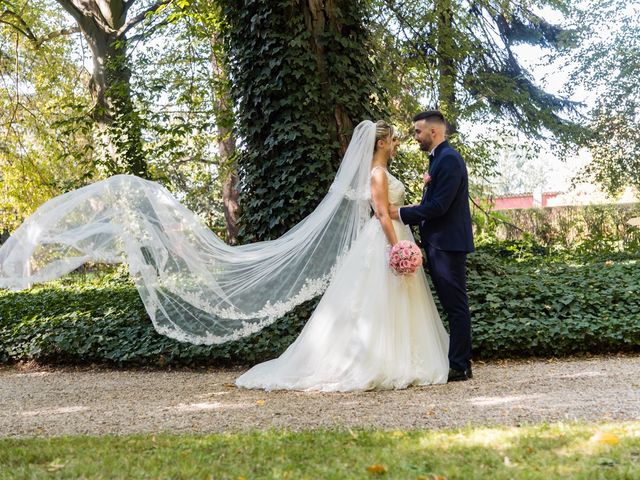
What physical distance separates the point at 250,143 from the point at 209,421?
168 inches

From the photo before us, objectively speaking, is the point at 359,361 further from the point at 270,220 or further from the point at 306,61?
the point at 306,61

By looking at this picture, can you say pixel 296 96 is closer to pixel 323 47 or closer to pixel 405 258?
pixel 323 47

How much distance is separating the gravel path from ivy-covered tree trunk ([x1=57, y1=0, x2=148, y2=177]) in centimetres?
563

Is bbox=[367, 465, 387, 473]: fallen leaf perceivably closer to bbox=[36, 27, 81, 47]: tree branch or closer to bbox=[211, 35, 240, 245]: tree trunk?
bbox=[211, 35, 240, 245]: tree trunk

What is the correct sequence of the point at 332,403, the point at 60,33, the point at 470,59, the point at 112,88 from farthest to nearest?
the point at 60,33
the point at 470,59
the point at 112,88
the point at 332,403

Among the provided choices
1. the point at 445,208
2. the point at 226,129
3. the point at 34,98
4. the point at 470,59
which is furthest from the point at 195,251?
the point at 34,98

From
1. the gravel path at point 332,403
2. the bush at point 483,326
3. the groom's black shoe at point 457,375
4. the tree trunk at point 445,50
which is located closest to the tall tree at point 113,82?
the bush at point 483,326

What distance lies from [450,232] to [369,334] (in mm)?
1114

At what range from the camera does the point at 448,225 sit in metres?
6.19

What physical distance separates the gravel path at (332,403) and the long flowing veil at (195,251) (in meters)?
0.73

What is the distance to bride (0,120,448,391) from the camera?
6.03 metres

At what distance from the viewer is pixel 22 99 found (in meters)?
21.4

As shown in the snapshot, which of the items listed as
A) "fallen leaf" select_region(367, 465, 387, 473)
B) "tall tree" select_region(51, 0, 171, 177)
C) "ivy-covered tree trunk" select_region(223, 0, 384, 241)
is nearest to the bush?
"ivy-covered tree trunk" select_region(223, 0, 384, 241)

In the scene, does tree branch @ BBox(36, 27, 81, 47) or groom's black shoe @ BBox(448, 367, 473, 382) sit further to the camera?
tree branch @ BBox(36, 27, 81, 47)
